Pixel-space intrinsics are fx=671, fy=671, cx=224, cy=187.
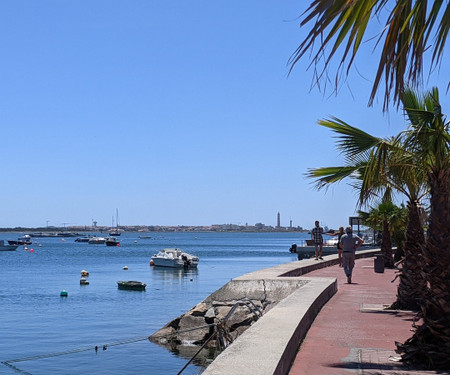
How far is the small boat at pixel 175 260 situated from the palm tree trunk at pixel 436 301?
62.1m

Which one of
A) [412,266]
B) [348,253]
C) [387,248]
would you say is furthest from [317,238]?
[412,266]

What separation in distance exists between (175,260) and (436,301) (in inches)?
2507

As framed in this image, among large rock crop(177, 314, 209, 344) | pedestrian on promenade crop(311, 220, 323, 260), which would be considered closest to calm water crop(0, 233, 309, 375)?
large rock crop(177, 314, 209, 344)

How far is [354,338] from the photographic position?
9.08 metres

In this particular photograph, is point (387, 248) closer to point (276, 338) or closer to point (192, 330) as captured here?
point (192, 330)

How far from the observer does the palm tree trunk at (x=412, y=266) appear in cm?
1155

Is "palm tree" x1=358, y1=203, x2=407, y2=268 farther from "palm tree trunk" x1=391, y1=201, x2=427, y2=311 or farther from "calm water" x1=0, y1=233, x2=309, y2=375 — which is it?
"palm tree trunk" x1=391, y1=201, x2=427, y2=311

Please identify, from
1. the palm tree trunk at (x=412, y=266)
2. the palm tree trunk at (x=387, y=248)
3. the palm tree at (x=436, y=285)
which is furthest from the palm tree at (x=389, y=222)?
the palm tree at (x=436, y=285)

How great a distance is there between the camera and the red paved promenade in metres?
7.13

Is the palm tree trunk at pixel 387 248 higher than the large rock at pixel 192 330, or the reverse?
the palm tree trunk at pixel 387 248

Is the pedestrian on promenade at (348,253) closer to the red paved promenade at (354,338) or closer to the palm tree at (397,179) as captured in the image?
the red paved promenade at (354,338)

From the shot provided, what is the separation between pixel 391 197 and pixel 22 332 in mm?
18673

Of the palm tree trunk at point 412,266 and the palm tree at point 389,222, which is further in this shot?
the palm tree at point 389,222

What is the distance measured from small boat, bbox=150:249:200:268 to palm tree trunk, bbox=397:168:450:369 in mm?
62130
